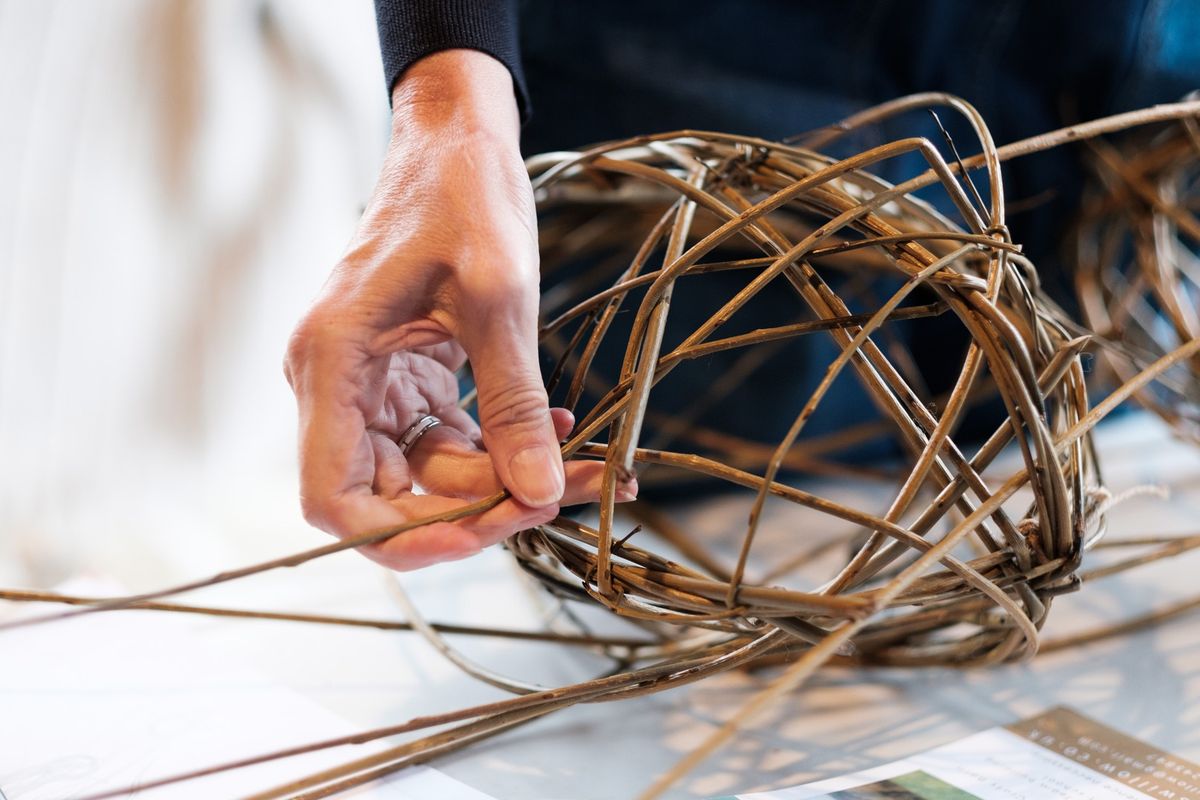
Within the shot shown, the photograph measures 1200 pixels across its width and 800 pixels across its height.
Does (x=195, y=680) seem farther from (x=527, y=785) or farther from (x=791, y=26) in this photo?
(x=791, y=26)

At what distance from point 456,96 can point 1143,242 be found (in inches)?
18.1

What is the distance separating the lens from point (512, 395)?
0.33m

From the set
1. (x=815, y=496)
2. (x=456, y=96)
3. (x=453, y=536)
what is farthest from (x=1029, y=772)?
(x=456, y=96)

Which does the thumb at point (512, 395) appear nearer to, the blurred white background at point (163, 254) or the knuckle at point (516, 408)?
the knuckle at point (516, 408)

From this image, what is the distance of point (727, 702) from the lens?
1.51 feet

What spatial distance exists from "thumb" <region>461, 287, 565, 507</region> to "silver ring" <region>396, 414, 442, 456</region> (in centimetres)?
5

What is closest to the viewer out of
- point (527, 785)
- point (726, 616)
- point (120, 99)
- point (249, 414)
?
point (726, 616)

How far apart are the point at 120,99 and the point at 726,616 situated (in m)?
0.53

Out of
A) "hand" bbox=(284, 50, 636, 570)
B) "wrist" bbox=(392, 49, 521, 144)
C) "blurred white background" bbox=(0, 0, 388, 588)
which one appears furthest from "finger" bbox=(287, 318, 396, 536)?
"blurred white background" bbox=(0, 0, 388, 588)

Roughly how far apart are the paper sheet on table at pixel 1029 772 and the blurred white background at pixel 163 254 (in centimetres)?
43

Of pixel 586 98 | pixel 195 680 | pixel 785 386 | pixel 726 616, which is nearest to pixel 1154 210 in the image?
pixel 785 386

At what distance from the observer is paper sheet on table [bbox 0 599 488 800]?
0.40 metres

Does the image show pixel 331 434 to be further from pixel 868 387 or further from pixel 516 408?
pixel 868 387

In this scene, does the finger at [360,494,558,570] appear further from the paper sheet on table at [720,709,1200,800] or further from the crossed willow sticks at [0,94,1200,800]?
the paper sheet on table at [720,709,1200,800]
